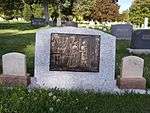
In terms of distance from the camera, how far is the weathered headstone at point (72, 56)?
10477 millimetres

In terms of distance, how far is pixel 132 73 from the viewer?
10719 millimetres

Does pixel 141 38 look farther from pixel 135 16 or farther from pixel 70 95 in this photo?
pixel 135 16

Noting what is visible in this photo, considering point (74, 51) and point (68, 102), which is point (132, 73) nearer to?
point (74, 51)

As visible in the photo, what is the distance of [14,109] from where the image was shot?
23.8 ft

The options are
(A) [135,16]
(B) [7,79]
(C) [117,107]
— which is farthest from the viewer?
(A) [135,16]

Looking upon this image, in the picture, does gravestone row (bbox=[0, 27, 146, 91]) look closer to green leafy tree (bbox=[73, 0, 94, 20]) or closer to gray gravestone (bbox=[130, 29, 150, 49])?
gray gravestone (bbox=[130, 29, 150, 49])

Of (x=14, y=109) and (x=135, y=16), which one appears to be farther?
(x=135, y=16)

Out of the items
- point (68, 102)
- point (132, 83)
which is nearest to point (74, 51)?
point (132, 83)

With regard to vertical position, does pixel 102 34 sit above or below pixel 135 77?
above

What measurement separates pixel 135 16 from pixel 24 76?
6132cm

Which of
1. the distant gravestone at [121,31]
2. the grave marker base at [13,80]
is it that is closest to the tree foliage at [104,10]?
the distant gravestone at [121,31]

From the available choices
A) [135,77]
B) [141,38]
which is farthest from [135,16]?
[135,77]

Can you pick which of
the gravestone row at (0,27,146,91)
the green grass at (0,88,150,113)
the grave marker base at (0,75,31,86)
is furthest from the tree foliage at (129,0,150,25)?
the green grass at (0,88,150,113)

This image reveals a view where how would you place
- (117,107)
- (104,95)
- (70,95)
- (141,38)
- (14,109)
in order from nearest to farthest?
1. (14,109)
2. (117,107)
3. (70,95)
4. (104,95)
5. (141,38)
